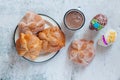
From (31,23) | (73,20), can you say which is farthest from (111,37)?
(31,23)

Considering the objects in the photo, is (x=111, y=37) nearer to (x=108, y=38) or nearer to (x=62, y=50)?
(x=108, y=38)

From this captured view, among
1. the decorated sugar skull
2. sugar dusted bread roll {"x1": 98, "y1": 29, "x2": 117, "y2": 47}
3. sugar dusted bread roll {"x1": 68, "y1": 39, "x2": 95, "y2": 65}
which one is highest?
the decorated sugar skull

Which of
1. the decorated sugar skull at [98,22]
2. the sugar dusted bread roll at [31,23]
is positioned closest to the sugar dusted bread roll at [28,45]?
the sugar dusted bread roll at [31,23]

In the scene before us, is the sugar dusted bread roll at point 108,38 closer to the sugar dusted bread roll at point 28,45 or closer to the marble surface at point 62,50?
the marble surface at point 62,50

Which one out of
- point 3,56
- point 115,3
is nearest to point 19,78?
point 3,56

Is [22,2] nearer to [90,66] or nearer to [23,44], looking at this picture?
[23,44]

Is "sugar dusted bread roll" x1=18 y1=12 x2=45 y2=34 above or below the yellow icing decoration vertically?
above

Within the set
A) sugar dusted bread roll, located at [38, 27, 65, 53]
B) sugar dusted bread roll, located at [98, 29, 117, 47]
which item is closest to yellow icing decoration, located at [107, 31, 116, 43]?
sugar dusted bread roll, located at [98, 29, 117, 47]

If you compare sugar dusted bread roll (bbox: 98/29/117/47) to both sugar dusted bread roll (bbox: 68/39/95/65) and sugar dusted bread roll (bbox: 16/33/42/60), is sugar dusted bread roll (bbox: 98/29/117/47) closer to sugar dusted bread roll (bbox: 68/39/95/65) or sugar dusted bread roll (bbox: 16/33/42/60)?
sugar dusted bread roll (bbox: 68/39/95/65)
